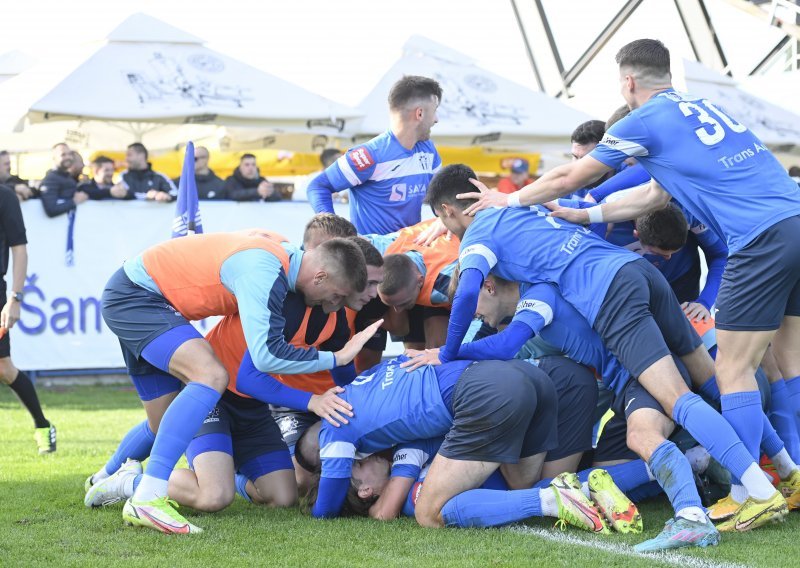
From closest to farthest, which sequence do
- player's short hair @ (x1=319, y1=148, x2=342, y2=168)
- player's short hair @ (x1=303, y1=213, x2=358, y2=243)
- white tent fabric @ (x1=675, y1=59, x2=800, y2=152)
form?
player's short hair @ (x1=303, y1=213, x2=358, y2=243)
player's short hair @ (x1=319, y1=148, x2=342, y2=168)
white tent fabric @ (x1=675, y1=59, x2=800, y2=152)

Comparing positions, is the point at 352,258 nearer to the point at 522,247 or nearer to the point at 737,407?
the point at 522,247

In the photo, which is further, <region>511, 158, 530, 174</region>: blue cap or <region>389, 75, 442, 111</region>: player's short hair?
<region>511, 158, 530, 174</region>: blue cap

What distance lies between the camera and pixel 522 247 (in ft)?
16.5

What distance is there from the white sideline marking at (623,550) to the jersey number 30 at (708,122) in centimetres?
189

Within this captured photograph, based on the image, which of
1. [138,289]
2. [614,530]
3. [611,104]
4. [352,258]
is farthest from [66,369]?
[611,104]

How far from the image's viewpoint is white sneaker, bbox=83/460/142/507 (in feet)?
17.0

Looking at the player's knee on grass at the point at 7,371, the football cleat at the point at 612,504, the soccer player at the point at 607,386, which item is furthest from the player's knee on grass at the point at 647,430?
the player's knee on grass at the point at 7,371

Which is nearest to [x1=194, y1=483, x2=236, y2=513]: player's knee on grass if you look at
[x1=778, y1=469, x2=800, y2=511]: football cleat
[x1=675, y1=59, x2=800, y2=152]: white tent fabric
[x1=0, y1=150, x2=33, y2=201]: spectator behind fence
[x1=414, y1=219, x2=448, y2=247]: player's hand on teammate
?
[x1=414, y1=219, x2=448, y2=247]: player's hand on teammate

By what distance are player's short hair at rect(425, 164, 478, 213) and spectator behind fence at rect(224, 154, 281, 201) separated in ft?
19.0

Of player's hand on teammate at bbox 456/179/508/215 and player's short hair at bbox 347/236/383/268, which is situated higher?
player's hand on teammate at bbox 456/179/508/215

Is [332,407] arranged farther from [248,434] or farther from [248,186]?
[248,186]

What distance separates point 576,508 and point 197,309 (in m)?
2.08

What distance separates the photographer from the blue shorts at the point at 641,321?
182 inches

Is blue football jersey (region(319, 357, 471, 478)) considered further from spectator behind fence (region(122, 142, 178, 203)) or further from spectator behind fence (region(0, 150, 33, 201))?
spectator behind fence (region(122, 142, 178, 203))
